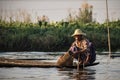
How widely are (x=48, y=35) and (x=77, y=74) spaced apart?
1230cm

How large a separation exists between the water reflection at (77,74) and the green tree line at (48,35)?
402 inches

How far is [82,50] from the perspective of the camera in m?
11.7

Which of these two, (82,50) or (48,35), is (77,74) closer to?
(82,50)

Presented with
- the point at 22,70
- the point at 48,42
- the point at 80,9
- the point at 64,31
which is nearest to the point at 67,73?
the point at 22,70

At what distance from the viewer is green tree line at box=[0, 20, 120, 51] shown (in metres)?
22.1

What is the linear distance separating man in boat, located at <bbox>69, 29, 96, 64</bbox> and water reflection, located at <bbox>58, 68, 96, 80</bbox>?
1.13 feet

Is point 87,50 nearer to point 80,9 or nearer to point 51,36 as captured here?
point 51,36

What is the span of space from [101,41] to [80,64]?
1050 centimetres

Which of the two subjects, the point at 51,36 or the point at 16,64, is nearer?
the point at 16,64

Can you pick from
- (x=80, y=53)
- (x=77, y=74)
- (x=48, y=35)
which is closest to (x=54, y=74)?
(x=77, y=74)

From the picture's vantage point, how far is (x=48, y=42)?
72.8ft

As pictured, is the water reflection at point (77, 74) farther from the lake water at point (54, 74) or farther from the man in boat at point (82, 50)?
the man in boat at point (82, 50)

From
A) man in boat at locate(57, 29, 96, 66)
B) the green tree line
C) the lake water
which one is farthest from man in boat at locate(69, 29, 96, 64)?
the green tree line

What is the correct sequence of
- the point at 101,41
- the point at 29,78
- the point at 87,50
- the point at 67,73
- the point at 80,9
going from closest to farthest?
the point at 29,78
the point at 67,73
the point at 87,50
the point at 101,41
the point at 80,9
